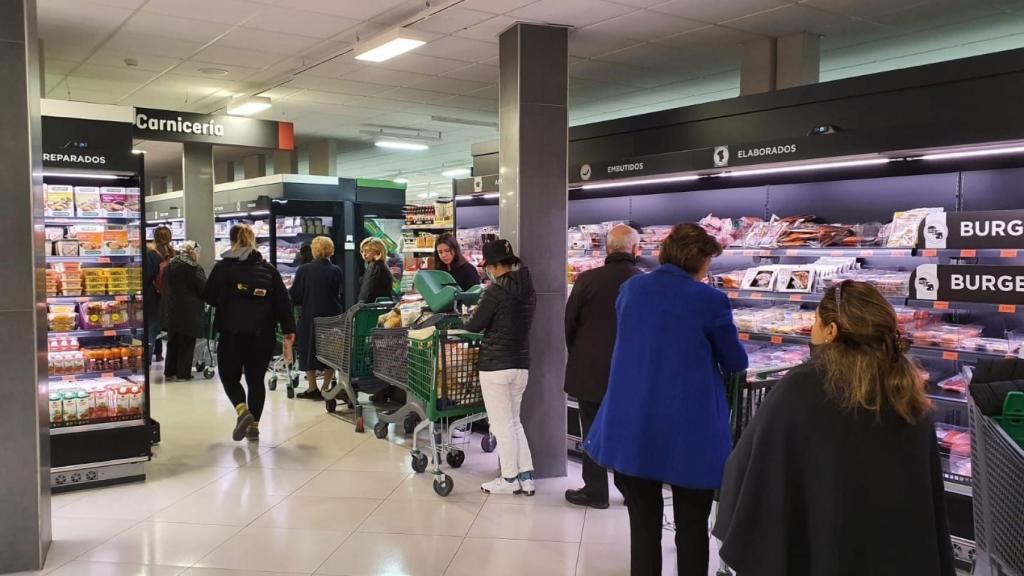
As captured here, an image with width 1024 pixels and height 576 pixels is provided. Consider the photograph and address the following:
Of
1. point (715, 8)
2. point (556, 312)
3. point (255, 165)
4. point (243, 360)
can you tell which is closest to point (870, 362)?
point (556, 312)

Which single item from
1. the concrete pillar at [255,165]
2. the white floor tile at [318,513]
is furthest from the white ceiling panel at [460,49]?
the concrete pillar at [255,165]

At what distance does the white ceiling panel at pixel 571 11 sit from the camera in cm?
567

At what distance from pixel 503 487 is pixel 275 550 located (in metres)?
1.61

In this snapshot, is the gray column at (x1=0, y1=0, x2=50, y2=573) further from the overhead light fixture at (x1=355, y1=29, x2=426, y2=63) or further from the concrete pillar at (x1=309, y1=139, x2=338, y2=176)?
the concrete pillar at (x1=309, y1=139, x2=338, y2=176)

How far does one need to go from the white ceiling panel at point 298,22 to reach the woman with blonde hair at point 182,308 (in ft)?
10.7

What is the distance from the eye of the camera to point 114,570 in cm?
405

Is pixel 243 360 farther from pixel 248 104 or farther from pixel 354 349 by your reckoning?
pixel 248 104

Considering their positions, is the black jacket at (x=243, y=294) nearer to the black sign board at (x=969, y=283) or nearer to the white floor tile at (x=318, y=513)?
the white floor tile at (x=318, y=513)

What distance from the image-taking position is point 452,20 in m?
6.23

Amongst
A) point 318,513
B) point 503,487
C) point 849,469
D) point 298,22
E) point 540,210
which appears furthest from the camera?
point 298,22

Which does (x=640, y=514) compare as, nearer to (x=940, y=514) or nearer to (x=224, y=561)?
(x=940, y=514)

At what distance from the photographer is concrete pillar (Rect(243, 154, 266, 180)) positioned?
16.1m

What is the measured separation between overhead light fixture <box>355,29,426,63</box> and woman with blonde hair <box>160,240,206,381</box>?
344 centimetres

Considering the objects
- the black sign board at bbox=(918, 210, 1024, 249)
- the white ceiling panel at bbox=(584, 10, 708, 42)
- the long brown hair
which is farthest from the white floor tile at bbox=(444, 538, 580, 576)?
the white ceiling panel at bbox=(584, 10, 708, 42)
